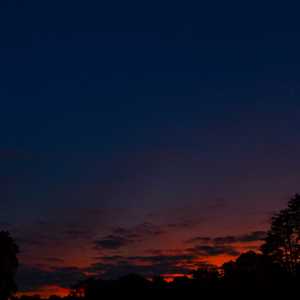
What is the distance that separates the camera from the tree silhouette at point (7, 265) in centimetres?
7106

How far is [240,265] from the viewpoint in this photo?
128 meters

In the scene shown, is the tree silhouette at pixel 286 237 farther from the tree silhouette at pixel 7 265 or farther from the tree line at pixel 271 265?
the tree silhouette at pixel 7 265

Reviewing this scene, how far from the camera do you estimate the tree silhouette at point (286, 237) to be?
8356 centimetres

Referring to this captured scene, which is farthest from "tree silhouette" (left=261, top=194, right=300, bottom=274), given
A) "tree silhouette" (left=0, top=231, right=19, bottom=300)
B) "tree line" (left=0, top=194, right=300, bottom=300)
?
"tree silhouette" (left=0, top=231, right=19, bottom=300)

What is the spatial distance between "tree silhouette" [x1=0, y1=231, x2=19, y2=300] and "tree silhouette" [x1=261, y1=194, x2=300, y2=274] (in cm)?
4103

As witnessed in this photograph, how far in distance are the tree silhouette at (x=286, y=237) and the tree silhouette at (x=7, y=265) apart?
41030mm

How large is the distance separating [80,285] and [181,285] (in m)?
45.9

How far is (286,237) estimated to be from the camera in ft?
281

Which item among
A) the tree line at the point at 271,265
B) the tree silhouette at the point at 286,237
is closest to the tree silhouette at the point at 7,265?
the tree line at the point at 271,265

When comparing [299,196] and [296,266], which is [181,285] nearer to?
[296,266]

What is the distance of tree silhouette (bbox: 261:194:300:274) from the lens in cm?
8356

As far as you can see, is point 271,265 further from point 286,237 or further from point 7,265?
point 7,265

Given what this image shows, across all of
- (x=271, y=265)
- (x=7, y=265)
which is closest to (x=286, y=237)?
(x=271, y=265)

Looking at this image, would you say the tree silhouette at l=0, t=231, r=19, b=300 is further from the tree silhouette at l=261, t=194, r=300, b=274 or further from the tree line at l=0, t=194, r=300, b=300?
the tree silhouette at l=261, t=194, r=300, b=274
